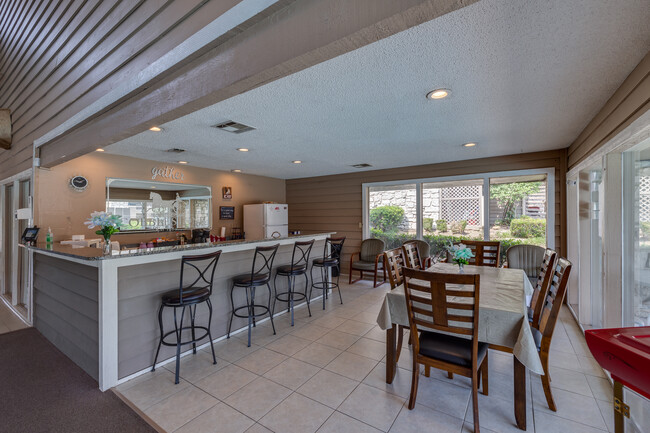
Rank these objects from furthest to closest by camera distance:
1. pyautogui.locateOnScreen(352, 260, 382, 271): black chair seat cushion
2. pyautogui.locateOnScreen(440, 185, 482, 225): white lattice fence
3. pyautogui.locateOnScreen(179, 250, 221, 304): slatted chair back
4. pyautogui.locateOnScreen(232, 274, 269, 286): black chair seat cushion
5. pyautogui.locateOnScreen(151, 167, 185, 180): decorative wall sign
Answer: pyautogui.locateOnScreen(352, 260, 382, 271): black chair seat cushion
pyautogui.locateOnScreen(440, 185, 482, 225): white lattice fence
pyautogui.locateOnScreen(151, 167, 185, 180): decorative wall sign
pyautogui.locateOnScreen(232, 274, 269, 286): black chair seat cushion
pyautogui.locateOnScreen(179, 250, 221, 304): slatted chair back

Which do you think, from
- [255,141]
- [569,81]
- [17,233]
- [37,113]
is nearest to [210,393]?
[255,141]

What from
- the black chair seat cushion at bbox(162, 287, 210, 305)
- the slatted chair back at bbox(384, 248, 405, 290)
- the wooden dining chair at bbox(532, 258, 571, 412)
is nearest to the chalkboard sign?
the black chair seat cushion at bbox(162, 287, 210, 305)

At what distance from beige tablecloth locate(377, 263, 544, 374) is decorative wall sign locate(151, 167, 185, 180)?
4.54 meters

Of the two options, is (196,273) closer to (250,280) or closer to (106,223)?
(250,280)

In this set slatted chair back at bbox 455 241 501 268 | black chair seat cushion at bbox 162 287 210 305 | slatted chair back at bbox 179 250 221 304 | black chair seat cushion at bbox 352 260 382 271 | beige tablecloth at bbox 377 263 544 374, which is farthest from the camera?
black chair seat cushion at bbox 352 260 382 271

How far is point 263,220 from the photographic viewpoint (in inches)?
237

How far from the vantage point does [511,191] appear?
4.81 meters

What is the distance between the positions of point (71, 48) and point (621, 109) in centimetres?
486

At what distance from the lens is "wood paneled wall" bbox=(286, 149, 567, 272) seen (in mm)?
4367

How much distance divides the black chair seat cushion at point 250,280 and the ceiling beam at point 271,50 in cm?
178

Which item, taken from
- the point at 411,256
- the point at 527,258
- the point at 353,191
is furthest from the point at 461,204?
the point at 411,256

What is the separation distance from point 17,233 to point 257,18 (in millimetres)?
5431

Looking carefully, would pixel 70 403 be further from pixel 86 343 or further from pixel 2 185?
pixel 2 185

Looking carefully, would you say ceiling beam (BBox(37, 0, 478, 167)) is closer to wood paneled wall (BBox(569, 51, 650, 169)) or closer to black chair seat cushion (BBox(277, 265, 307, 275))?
wood paneled wall (BBox(569, 51, 650, 169))
